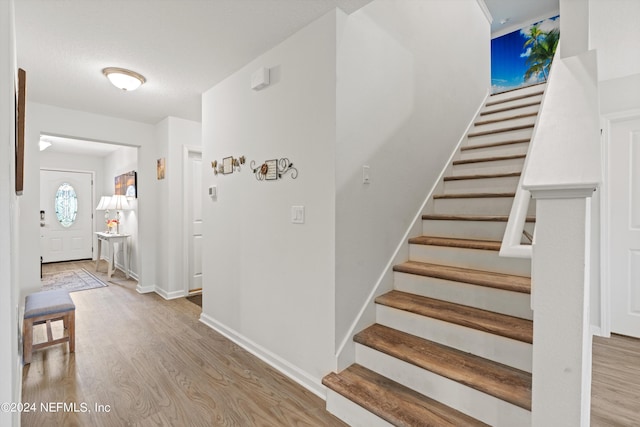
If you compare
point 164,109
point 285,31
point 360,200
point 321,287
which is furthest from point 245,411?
point 164,109

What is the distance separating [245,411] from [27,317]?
6.21 ft

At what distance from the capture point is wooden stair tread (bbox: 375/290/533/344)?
161 centimetres

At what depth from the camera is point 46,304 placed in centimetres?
247

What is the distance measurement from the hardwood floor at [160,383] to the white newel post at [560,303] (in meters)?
1.14

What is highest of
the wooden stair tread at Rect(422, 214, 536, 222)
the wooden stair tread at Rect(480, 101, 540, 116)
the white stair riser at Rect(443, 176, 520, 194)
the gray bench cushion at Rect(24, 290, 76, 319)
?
the wooden stair tread at Rect(480, 101, 540, 116)

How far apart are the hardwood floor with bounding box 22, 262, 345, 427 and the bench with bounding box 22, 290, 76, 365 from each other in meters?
0.12

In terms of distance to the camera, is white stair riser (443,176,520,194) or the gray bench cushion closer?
the gray bench cushion

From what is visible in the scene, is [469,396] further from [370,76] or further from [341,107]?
[370,76]

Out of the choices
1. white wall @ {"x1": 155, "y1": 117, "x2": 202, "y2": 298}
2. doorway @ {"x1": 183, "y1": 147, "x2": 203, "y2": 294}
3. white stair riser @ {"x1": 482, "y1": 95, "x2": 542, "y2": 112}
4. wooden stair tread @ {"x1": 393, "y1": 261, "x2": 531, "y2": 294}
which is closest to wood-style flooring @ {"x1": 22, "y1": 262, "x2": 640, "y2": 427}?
wooden stair tread @ {"x1": 393, "y1": 261, "x2": 531, "y2": 294}

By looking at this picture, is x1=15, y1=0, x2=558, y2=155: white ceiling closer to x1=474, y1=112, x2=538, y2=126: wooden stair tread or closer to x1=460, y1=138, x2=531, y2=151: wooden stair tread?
x1=460, y1=138, x2=531, y2=151: wooden stair tread

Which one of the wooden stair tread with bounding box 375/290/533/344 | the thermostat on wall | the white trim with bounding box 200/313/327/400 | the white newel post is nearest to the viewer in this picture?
the white newel post

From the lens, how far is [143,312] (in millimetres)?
3551

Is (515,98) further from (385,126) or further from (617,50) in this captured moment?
(385,126)

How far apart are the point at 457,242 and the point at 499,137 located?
65.2 inches
